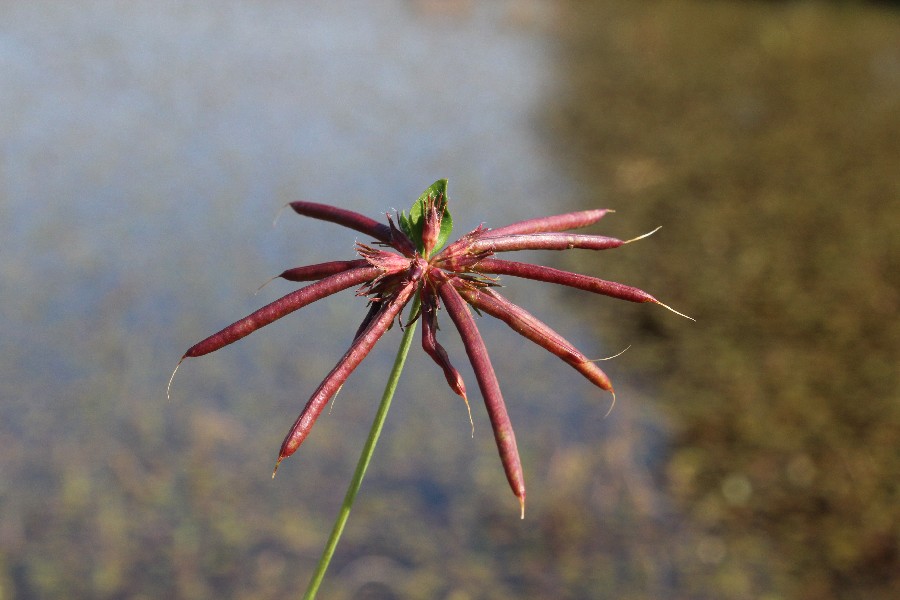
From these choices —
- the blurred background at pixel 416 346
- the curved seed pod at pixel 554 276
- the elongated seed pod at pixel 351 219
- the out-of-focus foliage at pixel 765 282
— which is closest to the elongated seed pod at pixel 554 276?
the curved seed pod at pixel 554 276

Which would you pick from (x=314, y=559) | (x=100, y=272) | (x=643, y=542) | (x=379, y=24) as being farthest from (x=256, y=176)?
(x=379, y=24)

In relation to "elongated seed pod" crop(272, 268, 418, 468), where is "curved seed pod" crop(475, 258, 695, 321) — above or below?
Answer: above

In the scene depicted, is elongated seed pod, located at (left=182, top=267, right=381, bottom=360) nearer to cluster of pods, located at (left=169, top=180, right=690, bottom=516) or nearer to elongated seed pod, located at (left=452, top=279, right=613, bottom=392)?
cluster of pods, located at (left=169, top=180, right=690, bottom=516)

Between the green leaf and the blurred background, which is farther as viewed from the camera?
the blurred background

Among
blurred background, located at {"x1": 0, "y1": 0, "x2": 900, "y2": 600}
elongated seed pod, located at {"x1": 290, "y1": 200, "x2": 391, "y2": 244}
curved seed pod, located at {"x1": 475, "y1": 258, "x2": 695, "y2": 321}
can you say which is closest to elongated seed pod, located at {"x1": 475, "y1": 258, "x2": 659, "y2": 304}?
curved seed pod, located at {"x1": 475, "y1": 258, "x2": 695, "y2": 321}

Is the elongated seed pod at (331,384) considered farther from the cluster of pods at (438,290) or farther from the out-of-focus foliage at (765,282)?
the out-of-focus foliage at (765,282)

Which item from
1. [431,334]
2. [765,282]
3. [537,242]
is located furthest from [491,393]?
[765,282]
